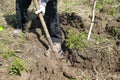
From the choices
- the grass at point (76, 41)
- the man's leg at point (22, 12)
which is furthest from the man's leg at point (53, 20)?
the man's leg at point (22, 12)

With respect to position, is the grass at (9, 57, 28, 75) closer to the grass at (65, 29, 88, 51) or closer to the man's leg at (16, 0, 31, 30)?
the grass at (65, 29, 88, 51)

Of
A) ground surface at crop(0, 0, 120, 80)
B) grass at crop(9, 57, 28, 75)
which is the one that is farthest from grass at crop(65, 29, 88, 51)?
grass at crop(9, 57, 28, 75)

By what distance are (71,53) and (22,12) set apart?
49.0 inches

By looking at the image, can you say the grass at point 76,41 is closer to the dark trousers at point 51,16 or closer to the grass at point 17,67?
the dark trousers at point 51,16

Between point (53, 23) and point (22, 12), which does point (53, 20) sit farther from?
point (22, 12)

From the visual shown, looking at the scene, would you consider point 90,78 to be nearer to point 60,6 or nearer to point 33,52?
point 33,52

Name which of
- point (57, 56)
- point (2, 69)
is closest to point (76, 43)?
point (57, 56)

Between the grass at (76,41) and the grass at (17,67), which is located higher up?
the grass at (76,41)

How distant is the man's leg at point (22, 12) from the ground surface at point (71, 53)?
0.16 metres

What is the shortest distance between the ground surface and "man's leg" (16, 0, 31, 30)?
0.16 m

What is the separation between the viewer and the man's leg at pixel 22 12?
5.34 metres

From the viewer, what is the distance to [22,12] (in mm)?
5512

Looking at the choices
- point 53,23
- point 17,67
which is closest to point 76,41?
point 53,23

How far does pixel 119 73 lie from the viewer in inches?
188
